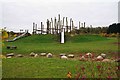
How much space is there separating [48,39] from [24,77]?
16.0 metres

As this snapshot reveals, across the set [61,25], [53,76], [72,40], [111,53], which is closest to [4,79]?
[53,76]

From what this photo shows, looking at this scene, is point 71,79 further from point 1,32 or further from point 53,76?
point 1,32

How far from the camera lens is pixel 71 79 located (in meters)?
7.10

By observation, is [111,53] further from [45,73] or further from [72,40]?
[72,40]

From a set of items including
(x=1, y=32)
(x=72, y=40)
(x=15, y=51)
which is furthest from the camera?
(x=72, y=40)

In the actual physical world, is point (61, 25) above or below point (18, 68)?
above

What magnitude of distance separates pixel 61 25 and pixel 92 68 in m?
18.6

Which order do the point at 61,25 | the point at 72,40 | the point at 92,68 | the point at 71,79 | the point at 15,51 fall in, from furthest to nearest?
the point at 61,25, the point at 72,40, the point at 15,51, the point at 92,68, the point at 71,79

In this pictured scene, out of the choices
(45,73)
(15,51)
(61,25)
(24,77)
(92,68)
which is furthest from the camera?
(61,25)

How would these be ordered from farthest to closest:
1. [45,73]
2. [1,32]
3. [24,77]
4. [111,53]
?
[111,53] < [45,73] < [24,77] < [1,32]

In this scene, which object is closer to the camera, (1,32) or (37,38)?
(1,32)

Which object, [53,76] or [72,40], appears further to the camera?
[72,40]

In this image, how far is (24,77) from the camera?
7.66 m

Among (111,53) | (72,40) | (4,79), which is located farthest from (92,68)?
(72,40)
